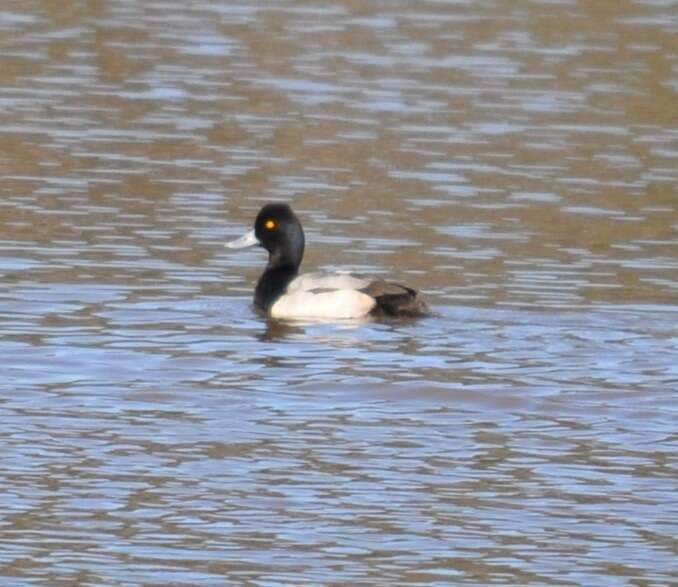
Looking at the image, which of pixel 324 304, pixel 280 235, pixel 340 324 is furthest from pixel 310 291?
pixel 280 235

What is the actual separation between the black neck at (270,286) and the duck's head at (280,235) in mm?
224

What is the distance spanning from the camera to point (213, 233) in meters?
17.8

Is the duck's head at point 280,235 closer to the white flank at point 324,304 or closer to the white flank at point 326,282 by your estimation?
the white flank at point 326,282

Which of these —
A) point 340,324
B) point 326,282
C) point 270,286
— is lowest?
point 340,324

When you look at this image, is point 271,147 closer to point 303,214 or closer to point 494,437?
point 303,214

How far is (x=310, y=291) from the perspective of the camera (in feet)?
49.7

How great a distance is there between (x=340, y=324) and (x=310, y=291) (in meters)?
0.51

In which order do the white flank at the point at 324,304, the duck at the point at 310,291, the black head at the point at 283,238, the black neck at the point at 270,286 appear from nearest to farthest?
the duck at the point at 310,291 → the white flank at the point at 324,304 → the black neck at the point at 270,286 → the black head at the point at 283,238

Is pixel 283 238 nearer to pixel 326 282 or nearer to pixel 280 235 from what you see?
pixel 280 235

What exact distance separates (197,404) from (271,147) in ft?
33.2

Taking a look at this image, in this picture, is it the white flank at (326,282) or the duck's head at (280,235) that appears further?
the duck's head at (280,235)

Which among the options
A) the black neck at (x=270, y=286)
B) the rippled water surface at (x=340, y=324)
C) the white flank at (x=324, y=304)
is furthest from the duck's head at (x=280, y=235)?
the white flank at (x=324, y=304)

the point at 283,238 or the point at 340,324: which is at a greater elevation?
the point at 283,238

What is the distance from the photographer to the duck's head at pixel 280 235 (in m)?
16.1
